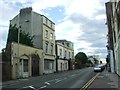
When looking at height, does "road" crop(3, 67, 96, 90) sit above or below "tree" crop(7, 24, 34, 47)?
below

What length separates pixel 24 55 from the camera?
149 ft

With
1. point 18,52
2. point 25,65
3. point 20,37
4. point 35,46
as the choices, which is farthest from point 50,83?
point 35,46

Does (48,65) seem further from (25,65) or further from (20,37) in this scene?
(25,65)

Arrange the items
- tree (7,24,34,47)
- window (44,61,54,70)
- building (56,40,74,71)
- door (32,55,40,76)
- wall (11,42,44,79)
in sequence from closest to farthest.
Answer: wall (11,42,44,79), door (32,55,40,76), tree (7,24,34,47), window (44,61,54,70), building (56,40,74,71)

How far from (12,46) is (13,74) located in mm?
3996

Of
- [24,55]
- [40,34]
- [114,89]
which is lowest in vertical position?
[114,89]

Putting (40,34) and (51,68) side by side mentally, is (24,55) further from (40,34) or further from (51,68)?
(51,68)

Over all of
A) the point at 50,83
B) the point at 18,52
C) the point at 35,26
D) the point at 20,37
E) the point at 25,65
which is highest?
the point at 35,26

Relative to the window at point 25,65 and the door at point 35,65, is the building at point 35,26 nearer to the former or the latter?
the door at point 35,65

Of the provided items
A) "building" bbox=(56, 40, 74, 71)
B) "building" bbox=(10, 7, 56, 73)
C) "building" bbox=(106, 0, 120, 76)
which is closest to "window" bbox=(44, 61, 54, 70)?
"building" bbox=(10, 7, 56, 73)

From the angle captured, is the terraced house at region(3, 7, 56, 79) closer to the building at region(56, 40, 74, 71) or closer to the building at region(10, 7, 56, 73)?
the building at region(10, 7, 56, 73)

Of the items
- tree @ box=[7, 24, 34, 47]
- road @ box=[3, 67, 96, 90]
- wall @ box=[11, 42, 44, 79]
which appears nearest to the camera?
road @ box=[3, 67, 96, 90]

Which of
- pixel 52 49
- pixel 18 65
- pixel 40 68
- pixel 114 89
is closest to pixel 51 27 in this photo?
pixel 52 49

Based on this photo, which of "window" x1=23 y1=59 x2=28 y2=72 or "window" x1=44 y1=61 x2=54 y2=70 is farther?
"window" x1=44 y1=61 x2=54 y2=70
